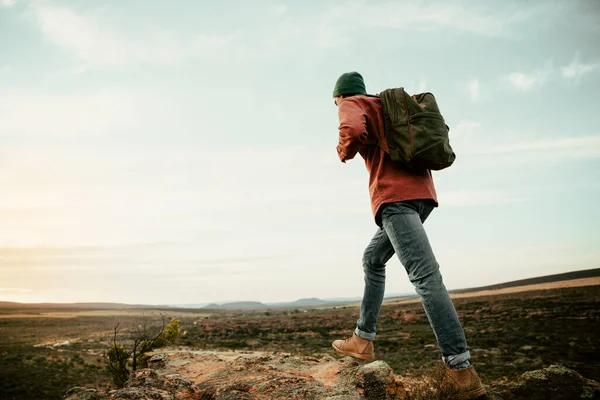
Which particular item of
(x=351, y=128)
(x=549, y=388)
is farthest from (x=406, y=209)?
(x=549, y=388)

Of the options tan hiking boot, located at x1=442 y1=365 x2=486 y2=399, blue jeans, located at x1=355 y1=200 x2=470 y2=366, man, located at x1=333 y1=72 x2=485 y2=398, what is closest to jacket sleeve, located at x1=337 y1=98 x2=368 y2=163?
man, located at x1=333 y1=72 x2=485 y2=398

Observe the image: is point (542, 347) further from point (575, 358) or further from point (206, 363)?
point (206, 363)

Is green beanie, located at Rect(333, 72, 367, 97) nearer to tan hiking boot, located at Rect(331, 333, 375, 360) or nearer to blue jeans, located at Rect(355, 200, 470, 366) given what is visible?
blue jeans, located at Rect(355, 200, 470, 366)

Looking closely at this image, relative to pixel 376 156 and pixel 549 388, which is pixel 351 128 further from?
pixel 549 388

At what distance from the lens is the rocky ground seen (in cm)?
222

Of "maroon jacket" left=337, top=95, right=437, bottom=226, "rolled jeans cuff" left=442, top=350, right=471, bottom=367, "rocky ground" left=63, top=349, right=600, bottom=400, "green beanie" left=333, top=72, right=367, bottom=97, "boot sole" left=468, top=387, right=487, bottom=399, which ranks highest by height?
"green beanie" left=333, top=72, right=367, bottom=97

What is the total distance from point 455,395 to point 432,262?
0.79 m

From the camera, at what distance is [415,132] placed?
6.70ft

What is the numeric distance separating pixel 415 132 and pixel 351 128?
0.39m

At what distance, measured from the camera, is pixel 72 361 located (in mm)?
24250

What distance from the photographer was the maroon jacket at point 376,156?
202cm

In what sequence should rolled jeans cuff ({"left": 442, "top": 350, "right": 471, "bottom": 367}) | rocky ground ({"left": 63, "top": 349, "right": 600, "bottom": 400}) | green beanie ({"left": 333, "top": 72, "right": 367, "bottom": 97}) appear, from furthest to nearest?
1. green beanie ({"left": 333, "top": 72, "right": 367, "bottom": 97})
2. rocky ground ({"left": 63, "top": 349, "right": 600, "bottom": 400})
3. rolled jeans cuff ({"left": 442, "top": 350, "right": 471, "bottom": 367})

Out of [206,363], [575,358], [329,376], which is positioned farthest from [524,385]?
[575,358]

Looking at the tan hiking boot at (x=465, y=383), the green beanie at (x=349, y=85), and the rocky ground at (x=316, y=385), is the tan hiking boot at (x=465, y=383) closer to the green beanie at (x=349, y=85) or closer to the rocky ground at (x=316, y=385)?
the rocky ground at (x=316, y=385)
